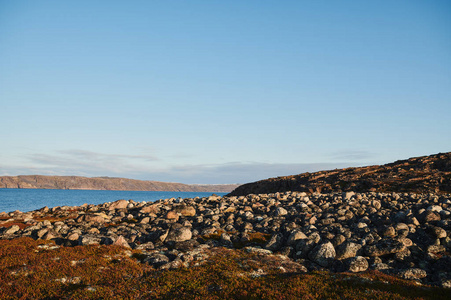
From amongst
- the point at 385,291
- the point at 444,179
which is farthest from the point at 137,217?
the point at 444,179

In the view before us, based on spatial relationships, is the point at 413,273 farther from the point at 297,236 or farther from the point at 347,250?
the point at 297,236

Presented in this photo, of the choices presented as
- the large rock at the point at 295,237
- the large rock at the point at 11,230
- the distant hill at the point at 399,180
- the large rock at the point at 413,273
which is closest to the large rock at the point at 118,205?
the large rock at the point at 11,230

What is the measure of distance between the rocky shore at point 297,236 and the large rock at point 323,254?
0.05 meters

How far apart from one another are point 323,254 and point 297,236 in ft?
7.99

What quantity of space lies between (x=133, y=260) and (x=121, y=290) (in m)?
3.58

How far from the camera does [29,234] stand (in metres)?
19.8

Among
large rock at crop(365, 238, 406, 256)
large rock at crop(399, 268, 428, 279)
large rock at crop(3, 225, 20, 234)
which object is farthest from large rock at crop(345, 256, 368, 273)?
large rock at crop(3, 225, 20, 234)

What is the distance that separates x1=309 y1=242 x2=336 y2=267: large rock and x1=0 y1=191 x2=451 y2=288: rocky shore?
5cm

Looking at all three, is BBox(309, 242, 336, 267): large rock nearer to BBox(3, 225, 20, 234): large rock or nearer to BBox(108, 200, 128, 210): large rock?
BBox(3, 225, 20, 234): large rock

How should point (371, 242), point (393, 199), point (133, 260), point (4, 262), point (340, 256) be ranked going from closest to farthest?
point (4, 262) < point (133, 260) < point (340, 256) < point (371, 242) < point (393, 199)

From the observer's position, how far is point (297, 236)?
17.3 metres

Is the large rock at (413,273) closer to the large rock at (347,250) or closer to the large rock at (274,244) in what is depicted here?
the large rock at (347,250)

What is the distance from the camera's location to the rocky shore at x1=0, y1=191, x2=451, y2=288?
14172mm

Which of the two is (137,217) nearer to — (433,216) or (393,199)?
(433,216)
